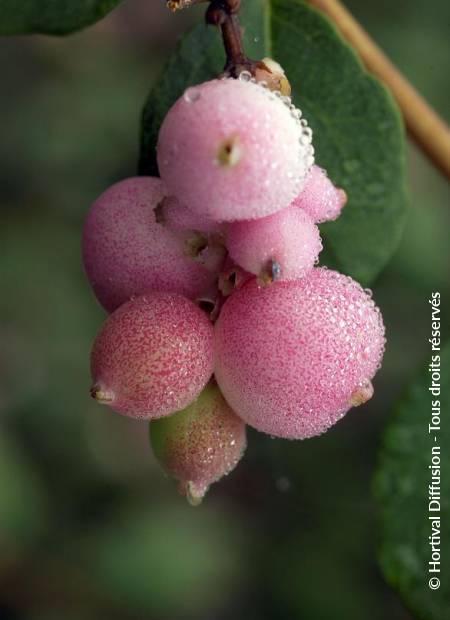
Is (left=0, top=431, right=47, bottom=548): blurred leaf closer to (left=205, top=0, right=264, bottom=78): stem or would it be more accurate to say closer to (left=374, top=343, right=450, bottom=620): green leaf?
(left=374, top=343, right=450, bottom=620): green leaf

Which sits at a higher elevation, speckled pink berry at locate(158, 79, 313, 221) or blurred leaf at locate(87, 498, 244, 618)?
speckled pink berry at locate(158, 79, 313, 221)

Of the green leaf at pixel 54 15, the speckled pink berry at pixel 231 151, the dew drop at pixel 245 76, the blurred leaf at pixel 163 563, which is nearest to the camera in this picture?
the speckled pink berry at pixel 231 151

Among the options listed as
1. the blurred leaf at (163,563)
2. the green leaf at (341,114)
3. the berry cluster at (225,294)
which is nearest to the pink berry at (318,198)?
the berry cluster at (225,294)

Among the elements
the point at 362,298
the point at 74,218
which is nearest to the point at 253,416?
the point at 362,298

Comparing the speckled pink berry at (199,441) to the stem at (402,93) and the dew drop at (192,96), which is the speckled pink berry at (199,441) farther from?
the stem at (402,93)

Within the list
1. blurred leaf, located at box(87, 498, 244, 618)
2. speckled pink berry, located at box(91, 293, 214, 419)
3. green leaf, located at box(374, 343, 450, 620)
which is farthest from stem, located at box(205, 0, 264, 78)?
blurred leaf, located at box(87, 498, 244, 618)

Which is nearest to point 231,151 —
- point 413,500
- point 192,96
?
point 192,96

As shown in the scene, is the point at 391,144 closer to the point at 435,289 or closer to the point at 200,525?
the point at 435,289
